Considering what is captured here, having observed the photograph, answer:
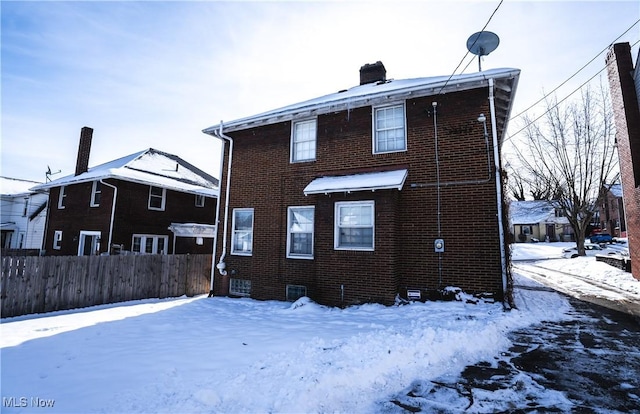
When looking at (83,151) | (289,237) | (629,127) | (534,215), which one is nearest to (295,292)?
(289,237)

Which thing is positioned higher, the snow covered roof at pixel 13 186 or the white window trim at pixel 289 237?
the snow covered roof at pixel 13 186

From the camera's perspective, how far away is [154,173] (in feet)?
63.0

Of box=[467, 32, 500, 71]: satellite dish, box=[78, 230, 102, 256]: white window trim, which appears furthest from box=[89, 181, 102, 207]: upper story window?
box=[467, 32, 500, 71]: satellite dish

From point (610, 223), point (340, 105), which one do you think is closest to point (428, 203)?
point (340, 105)

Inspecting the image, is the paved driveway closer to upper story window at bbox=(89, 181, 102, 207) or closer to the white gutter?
the white gutter

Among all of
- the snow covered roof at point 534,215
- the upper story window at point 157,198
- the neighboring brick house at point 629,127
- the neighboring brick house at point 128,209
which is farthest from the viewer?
the snow covered roof at point 534,215

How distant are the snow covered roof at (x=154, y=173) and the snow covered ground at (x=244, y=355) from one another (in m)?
9.98

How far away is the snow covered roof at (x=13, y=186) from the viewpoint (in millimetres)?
29144

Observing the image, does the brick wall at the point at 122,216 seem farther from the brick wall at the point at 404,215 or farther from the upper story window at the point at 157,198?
the brick wall at the point at 404,215

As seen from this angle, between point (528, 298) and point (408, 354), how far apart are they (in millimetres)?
7065

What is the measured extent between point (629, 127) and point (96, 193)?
2566 cm

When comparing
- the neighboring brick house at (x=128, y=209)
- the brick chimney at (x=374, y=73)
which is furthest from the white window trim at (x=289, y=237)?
the neighboring brick house at (x=128, y=209)

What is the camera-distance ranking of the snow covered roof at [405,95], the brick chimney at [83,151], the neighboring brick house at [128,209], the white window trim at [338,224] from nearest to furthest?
1. the snow covered roof at [405,95]
2. the white window trim at [338,224]
3. the neighboring brick house at [128,209]
4. the brick chimney at [83,151]

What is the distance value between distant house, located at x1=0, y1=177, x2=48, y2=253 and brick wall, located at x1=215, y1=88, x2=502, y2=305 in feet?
90.4
